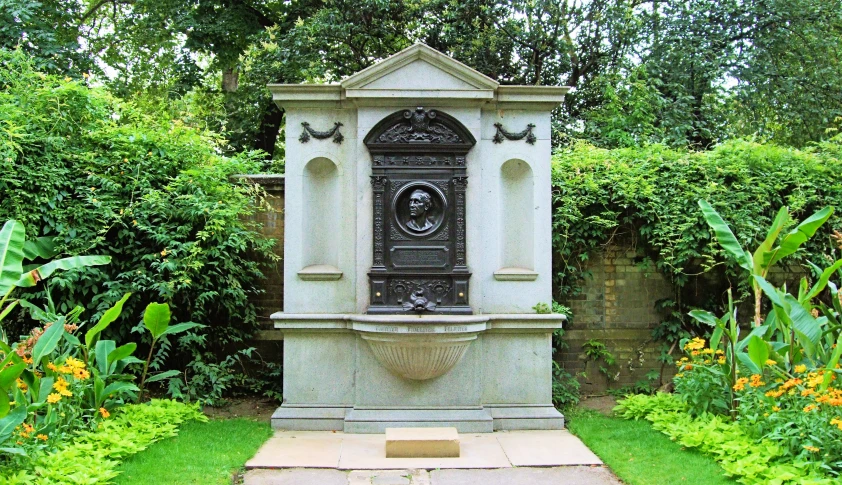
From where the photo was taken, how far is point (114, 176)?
777 cm

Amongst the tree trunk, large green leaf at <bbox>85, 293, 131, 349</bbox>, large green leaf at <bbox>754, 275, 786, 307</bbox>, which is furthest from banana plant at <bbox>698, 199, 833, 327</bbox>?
the tree trunk

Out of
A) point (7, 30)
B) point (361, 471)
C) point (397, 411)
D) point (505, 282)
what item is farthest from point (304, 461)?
point (7, 30)

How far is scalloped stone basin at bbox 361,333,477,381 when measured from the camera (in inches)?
265

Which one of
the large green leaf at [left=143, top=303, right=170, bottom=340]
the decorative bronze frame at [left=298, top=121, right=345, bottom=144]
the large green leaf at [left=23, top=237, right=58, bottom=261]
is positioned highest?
the decorative bronze frame at [left=298, top=121, right=345, bottom=144]

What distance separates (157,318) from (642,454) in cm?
463

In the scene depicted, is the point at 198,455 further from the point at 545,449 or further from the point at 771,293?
the point at 771,293

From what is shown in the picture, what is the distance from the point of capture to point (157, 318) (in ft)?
22.7

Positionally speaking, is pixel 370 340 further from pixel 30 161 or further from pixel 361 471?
pixel 30 161

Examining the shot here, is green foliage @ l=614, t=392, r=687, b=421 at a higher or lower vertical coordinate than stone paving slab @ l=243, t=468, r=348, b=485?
higher

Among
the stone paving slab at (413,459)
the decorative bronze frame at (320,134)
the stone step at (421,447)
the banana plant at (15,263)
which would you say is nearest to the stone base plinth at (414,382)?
the stone paving slab at (413,459)

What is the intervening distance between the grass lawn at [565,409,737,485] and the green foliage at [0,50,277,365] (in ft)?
13.2

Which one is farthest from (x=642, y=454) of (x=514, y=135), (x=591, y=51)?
(x=591, y=51)

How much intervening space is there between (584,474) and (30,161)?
6.28 m

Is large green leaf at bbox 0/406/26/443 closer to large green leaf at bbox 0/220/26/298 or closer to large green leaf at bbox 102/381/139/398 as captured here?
large green leaf at bbox 0/220/26/298
